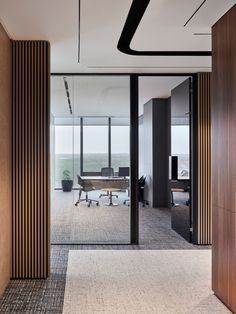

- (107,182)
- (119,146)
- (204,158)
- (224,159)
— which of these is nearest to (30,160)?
(107,182)

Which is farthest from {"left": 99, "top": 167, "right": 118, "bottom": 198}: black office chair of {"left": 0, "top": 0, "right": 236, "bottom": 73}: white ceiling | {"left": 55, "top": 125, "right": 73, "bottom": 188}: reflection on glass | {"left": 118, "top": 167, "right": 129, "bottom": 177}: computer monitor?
{"left": 0, "top": 0, "right": 236, "bottom": 73}: white ceiling

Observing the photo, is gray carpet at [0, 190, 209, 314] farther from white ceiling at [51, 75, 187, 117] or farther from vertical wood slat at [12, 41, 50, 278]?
white ceiling at [51, 75, 187, 117]

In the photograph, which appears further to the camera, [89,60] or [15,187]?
[89,60]

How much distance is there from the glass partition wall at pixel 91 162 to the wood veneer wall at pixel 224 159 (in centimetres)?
251

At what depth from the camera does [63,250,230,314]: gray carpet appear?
141 inches

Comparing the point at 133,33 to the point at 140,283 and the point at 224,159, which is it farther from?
the point at 140,283

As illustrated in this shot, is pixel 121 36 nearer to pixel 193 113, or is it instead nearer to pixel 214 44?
pixel 214 44

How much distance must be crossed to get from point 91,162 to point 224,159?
117 inches

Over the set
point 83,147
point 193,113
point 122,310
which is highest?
point 193,113

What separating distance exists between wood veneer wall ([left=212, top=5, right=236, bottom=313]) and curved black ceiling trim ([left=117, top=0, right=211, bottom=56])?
2.82ft

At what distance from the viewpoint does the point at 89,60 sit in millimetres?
5281

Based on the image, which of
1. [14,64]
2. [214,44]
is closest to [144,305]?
[214,44]

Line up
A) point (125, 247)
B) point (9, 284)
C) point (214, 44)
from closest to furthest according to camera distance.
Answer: point (214, 44) → point (9, 284) → point (125, 247)

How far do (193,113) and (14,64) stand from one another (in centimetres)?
304
